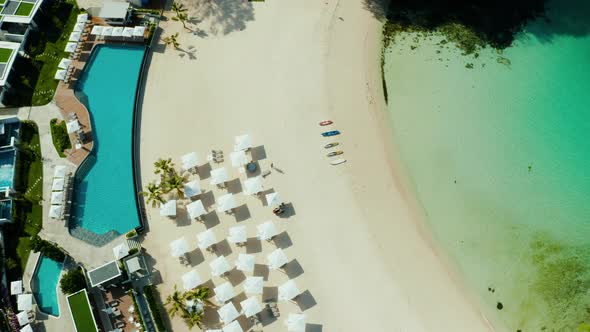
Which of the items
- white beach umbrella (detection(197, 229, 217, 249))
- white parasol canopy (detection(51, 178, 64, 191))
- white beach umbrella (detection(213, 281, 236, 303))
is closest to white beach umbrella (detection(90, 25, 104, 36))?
white parasol canopy (detection(51, 178, 64, 191))

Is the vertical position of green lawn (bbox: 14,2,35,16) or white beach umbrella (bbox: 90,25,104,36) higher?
green lawn (bbox: 14,2,35,16)

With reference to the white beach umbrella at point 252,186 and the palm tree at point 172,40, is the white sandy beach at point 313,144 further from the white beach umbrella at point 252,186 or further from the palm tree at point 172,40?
the white beach umbrella at point 252,186

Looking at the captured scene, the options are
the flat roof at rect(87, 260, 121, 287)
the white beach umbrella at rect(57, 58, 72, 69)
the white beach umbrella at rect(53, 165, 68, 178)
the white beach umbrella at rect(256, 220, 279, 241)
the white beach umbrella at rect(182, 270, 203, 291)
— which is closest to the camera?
the flat roof at rect(87, 260, 121, 287)

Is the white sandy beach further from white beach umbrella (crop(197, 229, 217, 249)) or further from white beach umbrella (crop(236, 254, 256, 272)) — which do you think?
white beach umbrella (crop(236, 254, 256, 272))

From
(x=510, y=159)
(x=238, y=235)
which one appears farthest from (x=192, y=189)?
(x=510, y=159)

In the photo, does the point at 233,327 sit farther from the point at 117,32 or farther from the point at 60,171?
the point at 117,32

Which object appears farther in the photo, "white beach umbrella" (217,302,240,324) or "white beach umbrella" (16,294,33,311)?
"white beach umbrella" (16,294,33,311)

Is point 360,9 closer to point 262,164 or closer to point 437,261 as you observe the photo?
point 262,164

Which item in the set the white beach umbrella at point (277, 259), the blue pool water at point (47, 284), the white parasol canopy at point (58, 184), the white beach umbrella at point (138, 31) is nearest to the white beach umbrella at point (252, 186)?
the white beach umbrella at point (277, 259)
